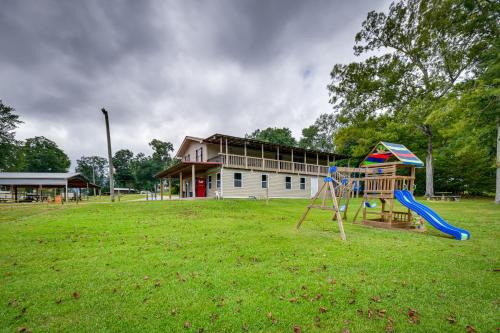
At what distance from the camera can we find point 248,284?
3512 mm

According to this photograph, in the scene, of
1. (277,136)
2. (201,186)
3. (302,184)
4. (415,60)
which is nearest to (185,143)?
(201,186)

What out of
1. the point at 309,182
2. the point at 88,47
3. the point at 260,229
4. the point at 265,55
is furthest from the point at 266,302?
the point at 309,182

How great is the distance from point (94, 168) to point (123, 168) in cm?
3641

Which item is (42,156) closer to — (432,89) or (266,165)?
(266,165)

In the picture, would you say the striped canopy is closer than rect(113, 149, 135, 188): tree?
Yes

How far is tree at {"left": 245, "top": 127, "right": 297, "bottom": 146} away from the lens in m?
46.2

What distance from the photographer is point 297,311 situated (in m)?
2.78

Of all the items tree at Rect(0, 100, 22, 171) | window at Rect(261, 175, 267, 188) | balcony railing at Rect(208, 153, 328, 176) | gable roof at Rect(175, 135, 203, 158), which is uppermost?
tree at Rect(0, 100, 22, 171)

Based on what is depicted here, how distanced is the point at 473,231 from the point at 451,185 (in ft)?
82.4

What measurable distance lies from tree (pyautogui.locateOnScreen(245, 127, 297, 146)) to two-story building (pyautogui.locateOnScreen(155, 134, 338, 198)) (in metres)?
19.1

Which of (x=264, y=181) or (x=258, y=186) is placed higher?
(x=264, y=181)

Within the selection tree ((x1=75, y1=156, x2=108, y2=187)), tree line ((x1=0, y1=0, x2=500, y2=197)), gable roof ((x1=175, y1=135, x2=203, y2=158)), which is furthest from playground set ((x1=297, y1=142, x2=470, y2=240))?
tree ((x1=75, y1=156, x2=108, y2=187))

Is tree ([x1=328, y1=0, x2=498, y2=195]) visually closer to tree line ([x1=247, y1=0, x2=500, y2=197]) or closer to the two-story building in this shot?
tree line ([x1=247, y1=0, x2=500, y2=197])

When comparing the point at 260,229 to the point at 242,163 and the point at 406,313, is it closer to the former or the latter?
the point at 406,313
